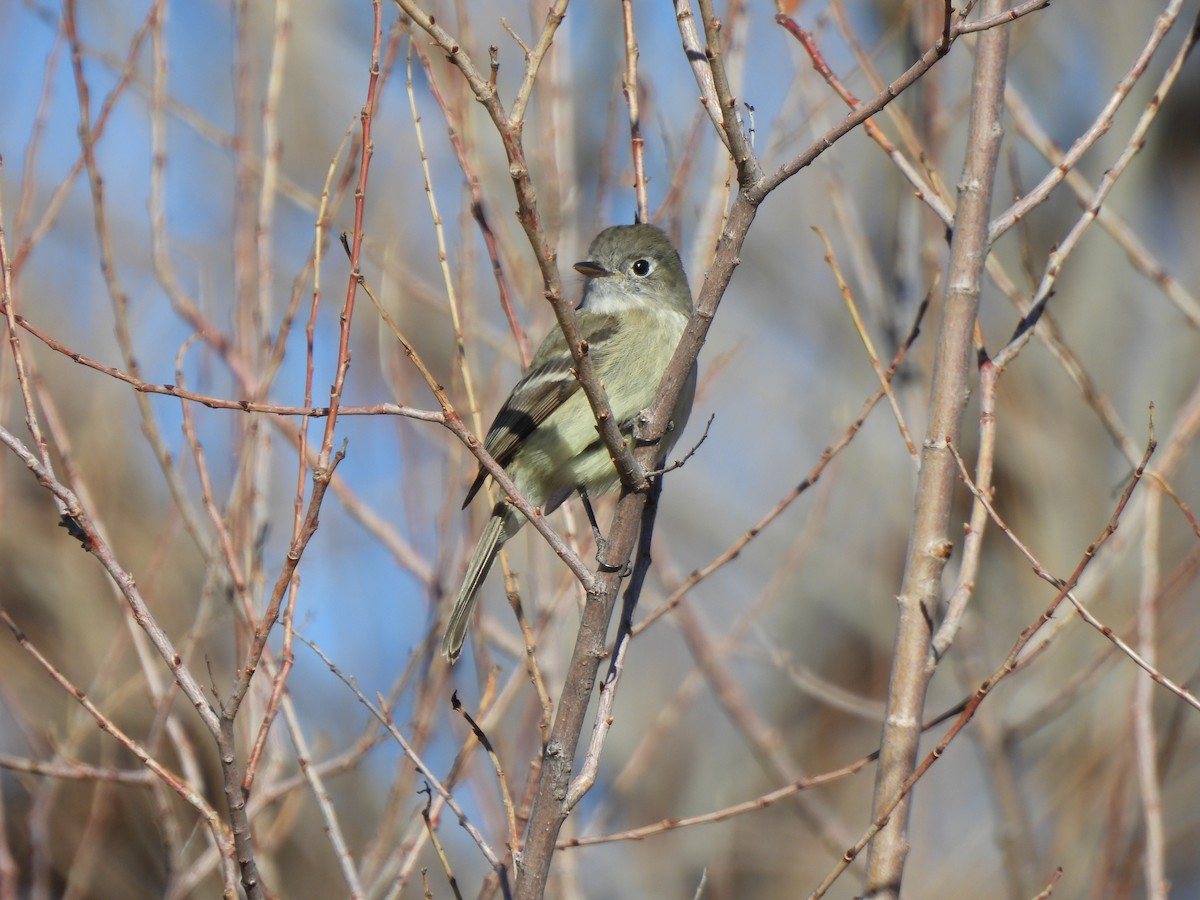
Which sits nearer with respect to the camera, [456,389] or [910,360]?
[456,389]

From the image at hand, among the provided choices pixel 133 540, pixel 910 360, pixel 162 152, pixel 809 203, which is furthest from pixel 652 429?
pixel 809 203

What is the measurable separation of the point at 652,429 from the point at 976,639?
10.7 ft

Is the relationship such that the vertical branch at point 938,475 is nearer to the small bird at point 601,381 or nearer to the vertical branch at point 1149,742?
the vertical branch at point 1149,742

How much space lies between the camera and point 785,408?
32.4 feet

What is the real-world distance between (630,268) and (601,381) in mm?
621

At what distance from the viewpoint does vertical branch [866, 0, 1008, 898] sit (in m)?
3.19

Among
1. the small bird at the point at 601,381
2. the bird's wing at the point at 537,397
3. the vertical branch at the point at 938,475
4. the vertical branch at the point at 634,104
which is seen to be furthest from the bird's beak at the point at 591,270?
the vertical branch at the point at 938,475

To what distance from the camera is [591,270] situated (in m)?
4.99

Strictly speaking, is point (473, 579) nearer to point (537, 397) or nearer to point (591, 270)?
point (537, 397)

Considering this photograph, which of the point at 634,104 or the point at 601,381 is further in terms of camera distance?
the point at 601,381

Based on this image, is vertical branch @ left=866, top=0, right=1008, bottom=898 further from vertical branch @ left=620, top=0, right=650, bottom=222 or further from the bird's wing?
the bird's wing

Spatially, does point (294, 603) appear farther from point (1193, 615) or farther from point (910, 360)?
point (1193, 615)

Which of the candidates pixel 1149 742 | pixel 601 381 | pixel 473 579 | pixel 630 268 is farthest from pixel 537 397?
pixel 1149 742

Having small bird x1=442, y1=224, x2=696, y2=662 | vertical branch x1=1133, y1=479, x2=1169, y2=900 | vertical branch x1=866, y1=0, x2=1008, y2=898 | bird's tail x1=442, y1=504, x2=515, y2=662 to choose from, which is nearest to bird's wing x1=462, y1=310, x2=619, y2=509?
small bird x1=442, y1=224, x2=696, y2=662
